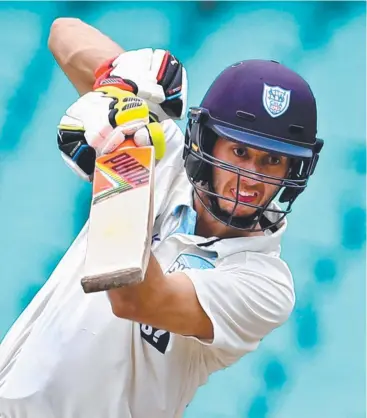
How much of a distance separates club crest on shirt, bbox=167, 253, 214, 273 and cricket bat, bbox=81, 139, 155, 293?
26 cm

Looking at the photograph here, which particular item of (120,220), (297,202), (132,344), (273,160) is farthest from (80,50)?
(297,202)

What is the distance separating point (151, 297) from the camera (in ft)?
3.56

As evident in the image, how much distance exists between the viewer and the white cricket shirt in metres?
1.26

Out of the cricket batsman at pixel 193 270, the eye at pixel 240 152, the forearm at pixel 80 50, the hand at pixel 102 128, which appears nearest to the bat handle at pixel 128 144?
the hand at pixel 102 128

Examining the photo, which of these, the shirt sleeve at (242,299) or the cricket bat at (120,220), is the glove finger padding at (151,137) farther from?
the shirt sleeve at (242,299)

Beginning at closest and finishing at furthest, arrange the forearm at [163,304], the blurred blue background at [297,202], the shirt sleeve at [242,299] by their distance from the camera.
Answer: the forearm at [163,304]
the shirt sleeve at [242,299]
the blurred blue background at [297,202]

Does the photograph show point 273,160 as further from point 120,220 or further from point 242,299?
point 120,220

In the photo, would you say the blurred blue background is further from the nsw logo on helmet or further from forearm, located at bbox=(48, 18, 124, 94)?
the nsw logo on helmet

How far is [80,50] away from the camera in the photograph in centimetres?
159

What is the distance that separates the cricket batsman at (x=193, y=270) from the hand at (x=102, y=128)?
77 mm

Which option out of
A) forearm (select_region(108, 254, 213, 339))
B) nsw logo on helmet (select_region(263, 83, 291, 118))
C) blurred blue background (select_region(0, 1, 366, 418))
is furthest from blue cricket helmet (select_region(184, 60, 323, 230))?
blurred blue background (select_region(0, 1, 366, 418))

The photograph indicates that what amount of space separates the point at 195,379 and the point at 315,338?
97 centimetres

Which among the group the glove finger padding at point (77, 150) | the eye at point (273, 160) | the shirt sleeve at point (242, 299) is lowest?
the shirt sleeve at point (242, 299)

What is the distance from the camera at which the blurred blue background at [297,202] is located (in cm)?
224
